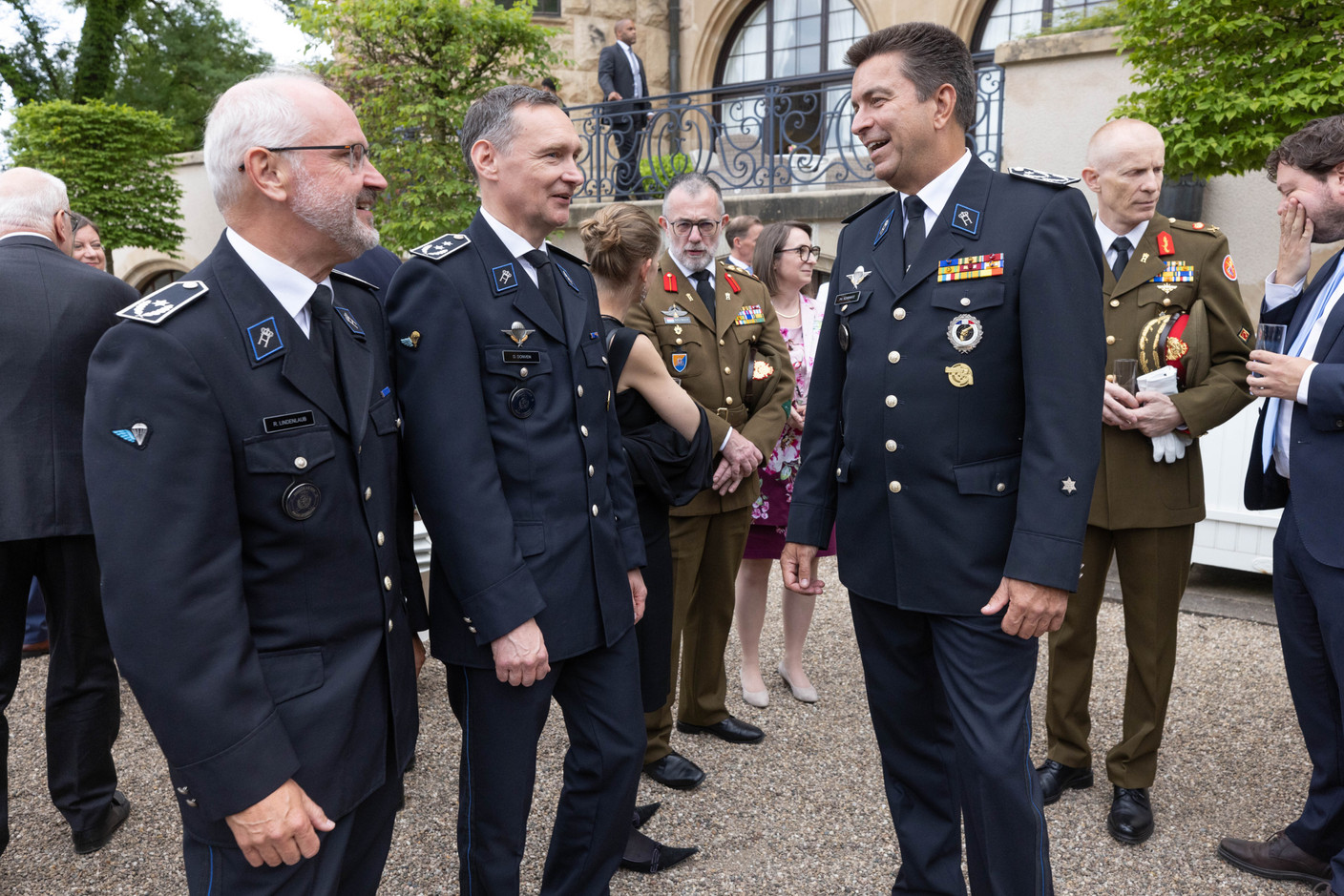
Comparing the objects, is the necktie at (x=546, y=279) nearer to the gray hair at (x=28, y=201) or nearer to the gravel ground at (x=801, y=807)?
the gravel ground at (x=801, y=807)

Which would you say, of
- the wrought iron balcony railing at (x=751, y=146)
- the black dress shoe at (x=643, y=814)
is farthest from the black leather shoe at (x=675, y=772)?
the wrought iron balcony railing at (x=751, y=146)

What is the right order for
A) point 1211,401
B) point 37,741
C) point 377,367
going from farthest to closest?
point 37,741
point 1211,401
point 377,367

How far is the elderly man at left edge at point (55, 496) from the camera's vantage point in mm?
3094

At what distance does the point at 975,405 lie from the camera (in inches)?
87.7

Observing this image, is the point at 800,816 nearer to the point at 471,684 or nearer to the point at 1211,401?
the point at 471,684

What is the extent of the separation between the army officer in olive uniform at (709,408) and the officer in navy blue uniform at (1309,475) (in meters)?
1.68

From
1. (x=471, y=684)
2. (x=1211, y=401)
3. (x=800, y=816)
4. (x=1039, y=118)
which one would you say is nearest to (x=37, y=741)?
(x=471, y=684)

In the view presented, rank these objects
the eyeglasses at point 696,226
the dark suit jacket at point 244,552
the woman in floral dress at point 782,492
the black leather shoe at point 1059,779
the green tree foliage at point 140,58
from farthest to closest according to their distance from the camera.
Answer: the green tree foliage at point 140,58 → the woman in floral dress at point 782,492 → the eyeglasses at point 696,226 → the black leather shoe at point 1059,779 → the dark suit jacket at point 244,552

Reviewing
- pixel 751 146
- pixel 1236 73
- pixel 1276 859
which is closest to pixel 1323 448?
pixel 1276 859

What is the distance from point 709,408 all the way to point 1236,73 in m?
3.72

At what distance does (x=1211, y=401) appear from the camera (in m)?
3.05

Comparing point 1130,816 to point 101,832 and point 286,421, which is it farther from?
point 101,832

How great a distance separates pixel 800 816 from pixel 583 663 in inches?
53.2

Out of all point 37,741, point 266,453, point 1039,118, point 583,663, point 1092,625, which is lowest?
point 37,741
